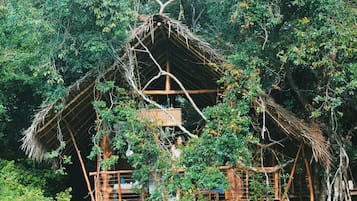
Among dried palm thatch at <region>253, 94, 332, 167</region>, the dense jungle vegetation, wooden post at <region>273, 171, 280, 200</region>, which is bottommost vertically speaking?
wooden post at <region>273, 171, 280, 200</region>

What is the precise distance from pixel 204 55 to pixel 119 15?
143 centimetres

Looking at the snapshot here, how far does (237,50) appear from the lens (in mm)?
7746

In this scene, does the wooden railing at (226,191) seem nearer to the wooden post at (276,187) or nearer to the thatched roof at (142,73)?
the wooden post at (276,187)

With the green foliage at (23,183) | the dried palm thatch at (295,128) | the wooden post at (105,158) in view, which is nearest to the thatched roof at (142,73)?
the green foliage at (23,183)

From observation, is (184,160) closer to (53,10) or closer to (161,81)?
(53,10)

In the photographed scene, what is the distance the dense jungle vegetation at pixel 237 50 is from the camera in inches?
277

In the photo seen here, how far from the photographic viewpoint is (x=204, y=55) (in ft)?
24.3

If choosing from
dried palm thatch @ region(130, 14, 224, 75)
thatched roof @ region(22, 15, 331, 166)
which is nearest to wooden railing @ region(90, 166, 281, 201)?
thatched roof @ region(22, 15, 331, 166)

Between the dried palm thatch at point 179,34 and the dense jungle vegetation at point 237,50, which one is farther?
the dried palm thatch at point 179,34

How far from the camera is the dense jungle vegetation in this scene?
7.03 m

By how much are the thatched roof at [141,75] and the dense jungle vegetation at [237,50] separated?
231 millimetres

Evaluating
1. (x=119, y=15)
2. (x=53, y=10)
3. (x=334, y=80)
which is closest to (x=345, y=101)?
(x=334, y=80)

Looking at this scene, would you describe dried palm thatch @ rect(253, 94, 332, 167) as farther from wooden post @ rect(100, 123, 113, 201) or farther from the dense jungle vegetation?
wooden post @ rect(100, 123, 113, 201)

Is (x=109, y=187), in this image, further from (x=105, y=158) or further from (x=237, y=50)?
(x=237, y=50)
